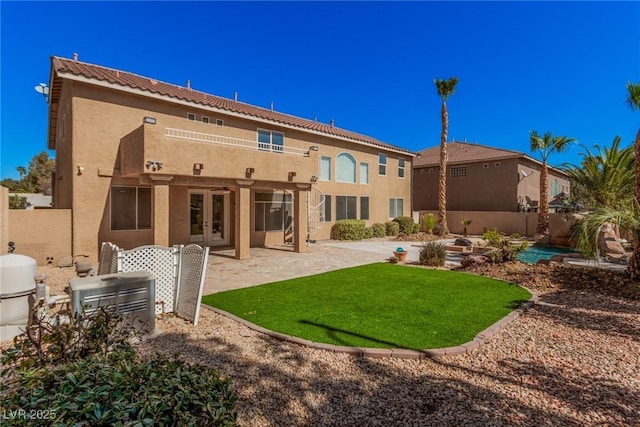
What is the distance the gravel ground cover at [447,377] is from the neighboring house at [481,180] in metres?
25.7

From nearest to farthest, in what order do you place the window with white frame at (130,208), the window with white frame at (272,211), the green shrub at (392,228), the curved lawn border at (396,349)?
the curved lawn border at (396,349) < the window with white frame at (130,208) < the window with white frame at (272,211) < the green shrub at (392,228)

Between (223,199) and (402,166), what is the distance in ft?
56.1

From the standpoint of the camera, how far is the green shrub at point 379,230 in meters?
25.4

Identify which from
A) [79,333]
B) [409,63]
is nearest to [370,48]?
[409,63]

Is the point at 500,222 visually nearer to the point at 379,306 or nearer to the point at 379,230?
the point at 379,230

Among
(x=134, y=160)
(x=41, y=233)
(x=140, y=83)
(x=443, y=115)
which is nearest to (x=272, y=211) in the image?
(x=134, y=160)

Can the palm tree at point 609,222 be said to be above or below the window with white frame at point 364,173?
below

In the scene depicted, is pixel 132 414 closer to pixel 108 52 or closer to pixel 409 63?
pixel 108 52

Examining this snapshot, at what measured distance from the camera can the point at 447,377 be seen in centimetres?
454

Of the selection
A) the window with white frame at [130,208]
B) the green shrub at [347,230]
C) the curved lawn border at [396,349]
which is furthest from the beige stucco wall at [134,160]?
the curved lawn border at [396,349]

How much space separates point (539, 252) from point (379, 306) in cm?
1703

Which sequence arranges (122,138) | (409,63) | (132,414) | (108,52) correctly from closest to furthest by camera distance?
1. (132,414)
2. (122,138)
3. (108,52)
4. (409,63)

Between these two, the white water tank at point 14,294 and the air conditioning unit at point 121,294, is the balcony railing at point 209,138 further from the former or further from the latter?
the air conditioning unit at point 121,294

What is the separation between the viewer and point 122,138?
1386cm
